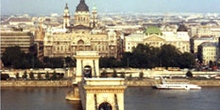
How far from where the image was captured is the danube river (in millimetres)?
18688

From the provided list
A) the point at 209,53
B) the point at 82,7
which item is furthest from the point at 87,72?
the point at 82,7

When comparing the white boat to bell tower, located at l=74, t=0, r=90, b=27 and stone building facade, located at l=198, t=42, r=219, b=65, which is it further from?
bell tower, located at l=74, t=0, r=90, b=27

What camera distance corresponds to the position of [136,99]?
20375 mm

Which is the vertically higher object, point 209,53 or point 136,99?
point 209,53

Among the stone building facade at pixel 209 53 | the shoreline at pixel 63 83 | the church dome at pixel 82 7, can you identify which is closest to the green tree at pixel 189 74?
the shoreline at pixel 63 83

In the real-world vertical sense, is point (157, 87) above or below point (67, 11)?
below

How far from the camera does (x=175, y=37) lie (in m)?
35.1

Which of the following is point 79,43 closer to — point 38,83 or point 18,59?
point 18,59

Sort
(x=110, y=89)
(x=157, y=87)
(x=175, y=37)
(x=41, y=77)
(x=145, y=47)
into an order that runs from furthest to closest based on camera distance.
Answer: (x=175, y=37)
(x=145, y=47)
(x=41, y=77)
(x=157, y=87)
(x=110, y=89)

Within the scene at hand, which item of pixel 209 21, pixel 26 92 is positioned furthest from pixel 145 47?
pixel 209 21

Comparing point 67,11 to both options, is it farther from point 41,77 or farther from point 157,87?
point 157,87

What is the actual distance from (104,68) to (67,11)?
1069cm

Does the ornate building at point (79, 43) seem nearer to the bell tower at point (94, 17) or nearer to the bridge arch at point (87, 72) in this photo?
the bell tower at point (94, 17)

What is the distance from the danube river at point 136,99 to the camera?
18688 millimetres
